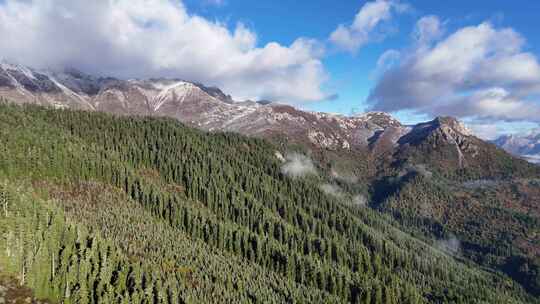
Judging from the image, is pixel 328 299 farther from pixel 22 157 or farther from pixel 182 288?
pixel 22 157

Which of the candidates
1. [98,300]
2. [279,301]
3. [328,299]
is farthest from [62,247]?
[328,299]

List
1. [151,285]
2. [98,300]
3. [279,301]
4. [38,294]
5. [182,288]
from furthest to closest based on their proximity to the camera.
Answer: [279,301]
[182,288]
[151,285]
[98,300]
[38,294]

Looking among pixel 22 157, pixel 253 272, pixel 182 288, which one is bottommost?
pixel 253 272

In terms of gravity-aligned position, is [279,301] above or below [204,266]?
below

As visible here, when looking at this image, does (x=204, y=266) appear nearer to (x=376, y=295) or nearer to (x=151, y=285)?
(x=151, y=285)

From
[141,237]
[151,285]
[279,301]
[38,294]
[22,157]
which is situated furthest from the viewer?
[22,157]

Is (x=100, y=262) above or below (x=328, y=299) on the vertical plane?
above

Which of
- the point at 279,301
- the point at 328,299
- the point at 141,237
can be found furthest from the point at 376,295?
the point at 141,237

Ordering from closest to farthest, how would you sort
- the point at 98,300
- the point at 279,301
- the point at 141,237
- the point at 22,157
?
1. the point at 98,300
2. the point at 279,301
3. the point at 141,237
4. the point at 22,157

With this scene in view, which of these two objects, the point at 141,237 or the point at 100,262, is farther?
the point at 141,237
